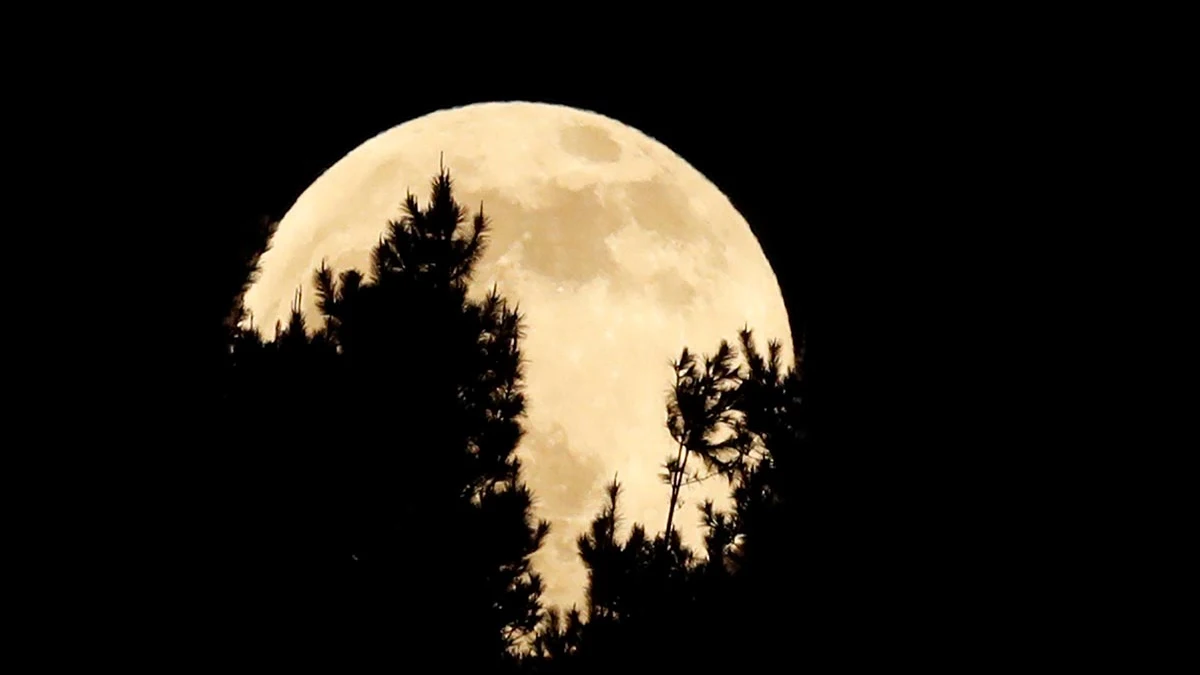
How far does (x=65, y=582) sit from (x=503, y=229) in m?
2.70

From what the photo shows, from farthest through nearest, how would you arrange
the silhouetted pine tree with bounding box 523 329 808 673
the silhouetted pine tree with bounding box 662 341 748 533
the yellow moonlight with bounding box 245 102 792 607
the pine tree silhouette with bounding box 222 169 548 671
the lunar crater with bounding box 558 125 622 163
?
1. the lunar crater with bounding box 558 125 622 163
2. the silhouetted pine tree with bounding box 662 341 748 533
3. the yellow moonlight with bounding box 245 102 792 607
4. the silhouetted pine tree with bounding box 523 329 808 673
5. the pine tree silhouette with bounding box 222 169 548 671

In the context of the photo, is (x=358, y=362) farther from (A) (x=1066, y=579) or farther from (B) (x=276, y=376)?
(A) (x=1066, y=579)

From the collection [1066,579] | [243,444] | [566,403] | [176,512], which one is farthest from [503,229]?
[1066,579]

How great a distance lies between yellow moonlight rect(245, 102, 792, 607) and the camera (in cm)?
384

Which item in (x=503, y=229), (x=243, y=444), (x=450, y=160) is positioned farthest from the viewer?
(x=450, y=160)

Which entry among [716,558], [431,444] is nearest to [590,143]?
[431,444]

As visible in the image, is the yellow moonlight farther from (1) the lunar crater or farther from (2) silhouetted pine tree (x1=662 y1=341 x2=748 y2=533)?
(2) silhouetted pine tree (x1=662 y1=341 x2=748 y2=533)

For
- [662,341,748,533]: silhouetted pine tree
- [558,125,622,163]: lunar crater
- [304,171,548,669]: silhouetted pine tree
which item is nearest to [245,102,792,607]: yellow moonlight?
[558,125,622,163]: lunar crater

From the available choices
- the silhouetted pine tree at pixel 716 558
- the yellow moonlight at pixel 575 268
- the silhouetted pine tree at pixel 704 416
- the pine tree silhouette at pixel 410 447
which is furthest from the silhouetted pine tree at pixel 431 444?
the silhouetted pine tree at pixel 704 416

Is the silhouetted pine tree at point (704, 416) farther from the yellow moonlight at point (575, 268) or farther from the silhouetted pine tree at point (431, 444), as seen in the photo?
the silhouetted pine tree at point (431, 444)

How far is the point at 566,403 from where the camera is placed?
3.83 m

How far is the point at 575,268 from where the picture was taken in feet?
13.8

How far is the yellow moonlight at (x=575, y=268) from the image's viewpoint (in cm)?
384

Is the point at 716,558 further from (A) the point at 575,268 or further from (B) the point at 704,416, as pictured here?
(A) the point at 575,268
